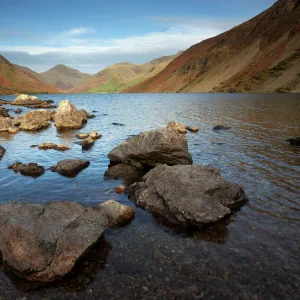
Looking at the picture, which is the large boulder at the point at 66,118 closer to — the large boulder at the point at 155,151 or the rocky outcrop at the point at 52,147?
the rocky outcrop at the point at 52,147

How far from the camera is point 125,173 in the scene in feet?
66.5

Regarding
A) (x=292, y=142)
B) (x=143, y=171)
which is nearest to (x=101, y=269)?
(x=143, y=171)

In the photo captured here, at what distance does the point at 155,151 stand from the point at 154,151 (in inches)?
2.9

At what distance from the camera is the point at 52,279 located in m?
9.16

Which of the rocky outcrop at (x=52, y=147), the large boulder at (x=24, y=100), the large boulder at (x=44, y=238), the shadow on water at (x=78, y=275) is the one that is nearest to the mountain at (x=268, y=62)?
the large boulder at (x=24, y=100)

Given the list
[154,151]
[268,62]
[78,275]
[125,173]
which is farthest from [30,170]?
[268,62]

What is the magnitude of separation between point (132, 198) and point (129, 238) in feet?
14.0

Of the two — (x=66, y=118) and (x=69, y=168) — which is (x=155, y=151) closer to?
(x=69, y=168)

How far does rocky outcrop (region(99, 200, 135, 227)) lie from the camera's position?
1280cm

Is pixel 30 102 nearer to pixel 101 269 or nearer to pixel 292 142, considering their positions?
pixel 292 142

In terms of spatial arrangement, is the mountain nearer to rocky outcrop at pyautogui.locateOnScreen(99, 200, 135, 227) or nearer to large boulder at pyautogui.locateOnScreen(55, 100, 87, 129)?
large boulder at pyautogui.locateOnScreen(55, 100, 87, 129)

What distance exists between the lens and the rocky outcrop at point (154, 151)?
64.6 ft

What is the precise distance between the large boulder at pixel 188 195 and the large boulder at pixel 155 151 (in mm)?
3366

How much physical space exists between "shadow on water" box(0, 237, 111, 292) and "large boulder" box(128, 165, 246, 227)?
3.85m
